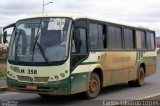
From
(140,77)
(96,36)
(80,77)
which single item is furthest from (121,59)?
(80,77)

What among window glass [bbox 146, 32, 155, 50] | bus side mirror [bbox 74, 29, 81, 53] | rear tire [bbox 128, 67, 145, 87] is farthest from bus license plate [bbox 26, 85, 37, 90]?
window glass [bbox 146, 32, 155, 50]

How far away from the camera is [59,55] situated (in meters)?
13.6

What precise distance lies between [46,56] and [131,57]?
→ 6.23 m

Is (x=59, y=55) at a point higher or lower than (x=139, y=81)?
higher

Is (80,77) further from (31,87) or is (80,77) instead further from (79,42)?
(31,87)

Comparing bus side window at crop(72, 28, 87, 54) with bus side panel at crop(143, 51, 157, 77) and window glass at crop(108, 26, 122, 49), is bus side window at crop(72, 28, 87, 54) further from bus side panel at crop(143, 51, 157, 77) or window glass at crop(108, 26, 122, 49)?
bus side panel at crop(143, 51, 157, 77)

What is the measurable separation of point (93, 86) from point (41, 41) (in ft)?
8.45

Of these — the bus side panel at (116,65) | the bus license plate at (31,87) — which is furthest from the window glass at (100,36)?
the bus license plate at (31,87)

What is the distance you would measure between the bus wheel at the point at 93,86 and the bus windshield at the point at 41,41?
196 centimetres

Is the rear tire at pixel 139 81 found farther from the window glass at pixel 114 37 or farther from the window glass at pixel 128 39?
the window glass at pixel 114 37

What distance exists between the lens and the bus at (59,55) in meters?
13.6

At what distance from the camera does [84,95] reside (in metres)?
15.1

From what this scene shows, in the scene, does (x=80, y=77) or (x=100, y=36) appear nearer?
(x=80, y=77)

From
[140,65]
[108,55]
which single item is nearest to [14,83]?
[108,55]
